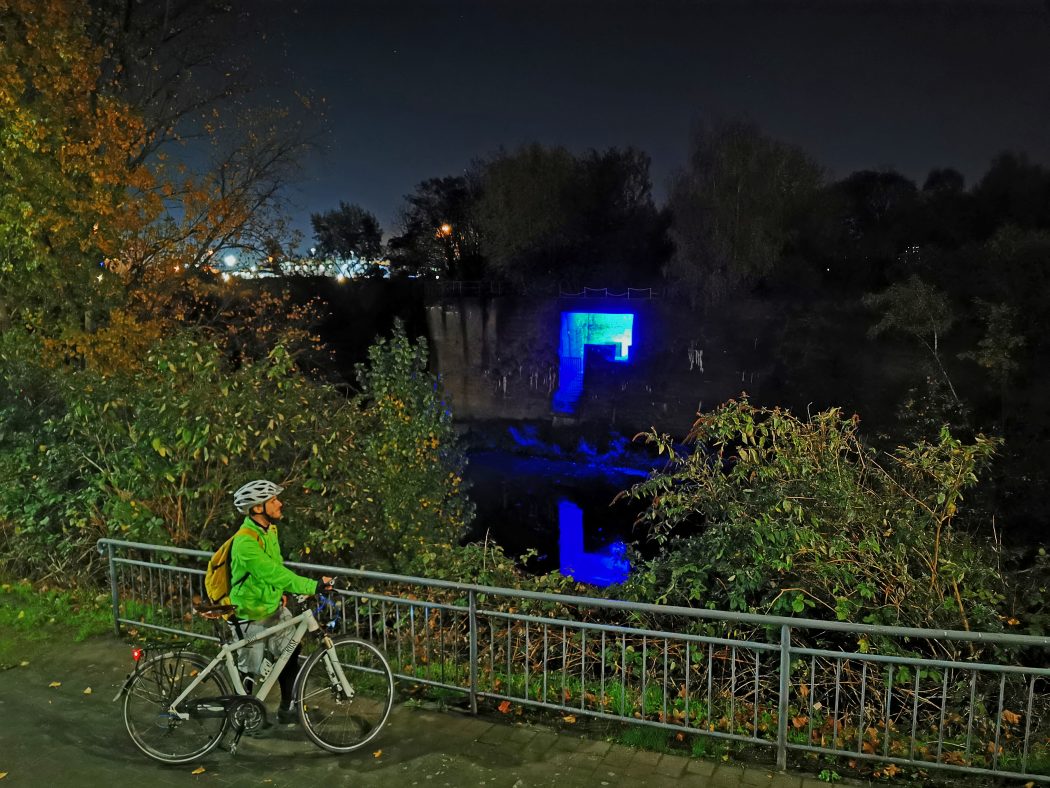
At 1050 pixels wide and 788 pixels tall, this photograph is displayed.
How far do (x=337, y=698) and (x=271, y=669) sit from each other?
0.45 metres

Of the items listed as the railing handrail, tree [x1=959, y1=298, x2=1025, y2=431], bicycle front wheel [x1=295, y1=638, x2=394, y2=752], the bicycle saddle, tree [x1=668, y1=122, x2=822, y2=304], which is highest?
tree [x1=668, y1=122, x2=822, y2=304]

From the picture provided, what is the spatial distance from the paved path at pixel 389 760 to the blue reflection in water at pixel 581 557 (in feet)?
38.2

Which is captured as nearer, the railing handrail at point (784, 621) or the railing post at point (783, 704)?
the railing handrail at point (784, 621)

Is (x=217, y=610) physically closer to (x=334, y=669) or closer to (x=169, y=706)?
(x=169, y=706)

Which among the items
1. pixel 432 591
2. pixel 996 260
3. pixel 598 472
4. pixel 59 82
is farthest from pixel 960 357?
pixel 59 82

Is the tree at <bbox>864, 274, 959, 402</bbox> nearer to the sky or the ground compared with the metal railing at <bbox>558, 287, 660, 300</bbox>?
nearer to the ground

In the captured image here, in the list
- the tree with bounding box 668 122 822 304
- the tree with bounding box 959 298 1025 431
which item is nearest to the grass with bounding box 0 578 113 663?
the tree with bounding box 959 298 1025 431

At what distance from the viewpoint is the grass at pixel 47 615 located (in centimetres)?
656

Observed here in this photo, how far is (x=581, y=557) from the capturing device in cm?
2227

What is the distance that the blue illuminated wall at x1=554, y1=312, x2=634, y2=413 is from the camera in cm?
3806

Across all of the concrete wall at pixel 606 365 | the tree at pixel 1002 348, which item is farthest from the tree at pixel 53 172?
the tree at pixel 1002 348

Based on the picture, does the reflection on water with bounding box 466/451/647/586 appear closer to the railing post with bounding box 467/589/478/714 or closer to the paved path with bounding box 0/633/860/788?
the railing post with bounding box 467/589/478/714

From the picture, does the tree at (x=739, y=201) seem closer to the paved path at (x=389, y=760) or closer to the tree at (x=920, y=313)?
the tree at (x=920, y=313)

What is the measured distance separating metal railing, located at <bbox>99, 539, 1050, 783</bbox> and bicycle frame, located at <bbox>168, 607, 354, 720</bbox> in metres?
0.58
